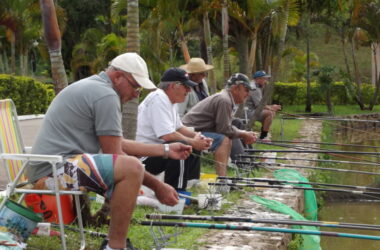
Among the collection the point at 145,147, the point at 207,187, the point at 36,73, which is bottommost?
the point at 36,73

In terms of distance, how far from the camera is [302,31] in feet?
95.3

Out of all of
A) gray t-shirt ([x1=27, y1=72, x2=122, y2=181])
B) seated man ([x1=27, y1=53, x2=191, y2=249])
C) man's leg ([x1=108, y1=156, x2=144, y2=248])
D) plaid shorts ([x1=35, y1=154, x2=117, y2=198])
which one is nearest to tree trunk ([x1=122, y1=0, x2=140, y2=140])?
seated man ([x1=27, y1=53, x2=191, y2=249])

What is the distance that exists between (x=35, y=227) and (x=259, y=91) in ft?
30.9

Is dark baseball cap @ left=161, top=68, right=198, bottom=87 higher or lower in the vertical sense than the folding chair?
higher

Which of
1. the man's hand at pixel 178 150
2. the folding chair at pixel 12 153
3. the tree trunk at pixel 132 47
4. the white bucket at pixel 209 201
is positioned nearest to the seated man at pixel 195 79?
the tree trunk at pixel 132 47

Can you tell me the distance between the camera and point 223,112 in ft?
26.9

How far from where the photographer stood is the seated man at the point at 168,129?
651cm

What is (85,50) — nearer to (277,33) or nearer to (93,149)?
(277,33)

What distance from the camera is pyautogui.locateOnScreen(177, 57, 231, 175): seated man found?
803 centimetres

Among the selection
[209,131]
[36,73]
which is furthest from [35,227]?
[36,73]

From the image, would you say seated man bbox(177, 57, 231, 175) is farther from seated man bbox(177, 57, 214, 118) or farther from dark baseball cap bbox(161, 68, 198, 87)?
dark baseball cap bbox(161, 68, 198, 87)

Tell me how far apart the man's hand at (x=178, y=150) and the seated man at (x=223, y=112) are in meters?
2.52

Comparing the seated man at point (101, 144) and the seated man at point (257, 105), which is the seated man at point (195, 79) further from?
the seated man at point (101, 144)

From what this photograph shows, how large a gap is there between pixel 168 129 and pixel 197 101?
3.33 m
